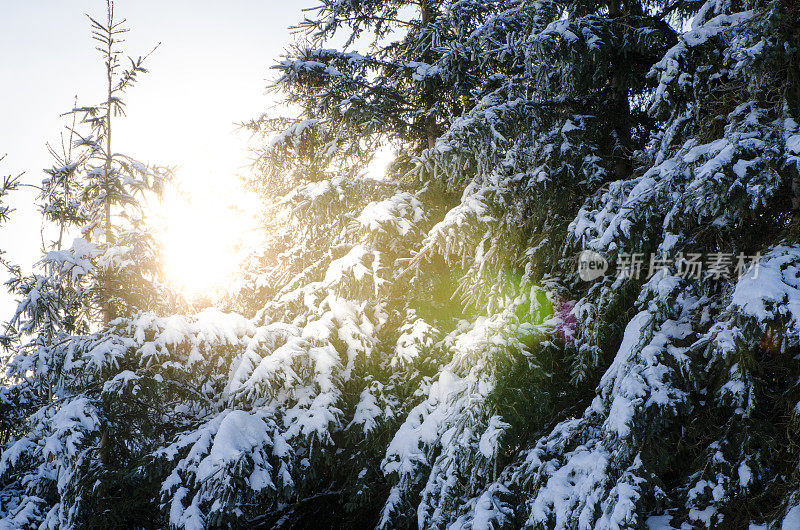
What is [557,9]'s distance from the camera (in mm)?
6059

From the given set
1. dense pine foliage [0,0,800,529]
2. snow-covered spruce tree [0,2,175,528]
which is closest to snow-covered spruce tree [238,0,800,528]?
dense pine foliage [0,0,800,529]

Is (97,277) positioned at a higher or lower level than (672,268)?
higher

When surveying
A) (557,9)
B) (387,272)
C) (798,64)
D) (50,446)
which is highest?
(557,9)

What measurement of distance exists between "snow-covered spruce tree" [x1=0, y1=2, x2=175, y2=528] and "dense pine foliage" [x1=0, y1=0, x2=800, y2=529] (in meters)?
0.04

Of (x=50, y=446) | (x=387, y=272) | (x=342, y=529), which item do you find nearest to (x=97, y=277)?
(x=50, y=446)

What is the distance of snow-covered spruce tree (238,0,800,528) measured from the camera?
3.27 m

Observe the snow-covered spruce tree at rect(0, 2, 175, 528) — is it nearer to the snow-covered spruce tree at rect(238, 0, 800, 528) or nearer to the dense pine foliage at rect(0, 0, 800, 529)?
the dense pine foliage at rect(0, 0, 800, 529)

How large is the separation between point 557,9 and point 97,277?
23.3 feet

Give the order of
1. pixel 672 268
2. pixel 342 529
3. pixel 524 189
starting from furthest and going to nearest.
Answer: pixel 342 529 < pixel 524 189 < pixel 672 268

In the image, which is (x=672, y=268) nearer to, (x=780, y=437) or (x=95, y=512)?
(x=780, y=437)

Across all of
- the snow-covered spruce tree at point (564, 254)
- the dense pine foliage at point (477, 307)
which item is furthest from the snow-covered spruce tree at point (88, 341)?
the snow-covered spruce tree at point (564, 254)

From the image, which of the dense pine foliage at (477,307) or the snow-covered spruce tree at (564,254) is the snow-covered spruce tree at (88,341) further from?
the snow-covered spruce tree at (564,254)

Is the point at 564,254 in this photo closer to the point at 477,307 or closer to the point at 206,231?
the point at 477,307

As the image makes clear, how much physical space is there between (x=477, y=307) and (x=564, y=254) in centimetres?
129
